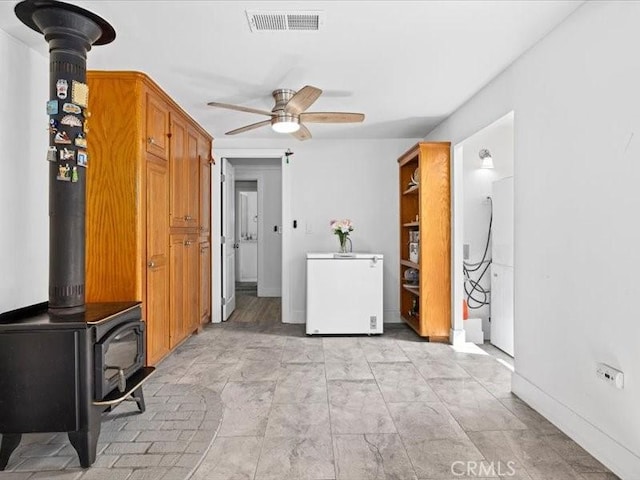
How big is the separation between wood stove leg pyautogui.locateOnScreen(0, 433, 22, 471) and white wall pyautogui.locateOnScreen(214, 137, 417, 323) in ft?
10.3

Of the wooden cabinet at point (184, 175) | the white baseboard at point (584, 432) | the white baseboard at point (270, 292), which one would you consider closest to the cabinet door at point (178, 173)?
the wooden cabinet at point (184, 175)

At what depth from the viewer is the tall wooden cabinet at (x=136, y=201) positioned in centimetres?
266

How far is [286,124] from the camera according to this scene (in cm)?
310

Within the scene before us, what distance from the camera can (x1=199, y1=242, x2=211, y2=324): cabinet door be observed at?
430 centimetres

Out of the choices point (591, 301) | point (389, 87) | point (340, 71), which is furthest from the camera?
point (389, 87)

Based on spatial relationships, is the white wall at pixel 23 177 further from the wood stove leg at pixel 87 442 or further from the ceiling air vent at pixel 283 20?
the ceiling air vent at pixel 283 20

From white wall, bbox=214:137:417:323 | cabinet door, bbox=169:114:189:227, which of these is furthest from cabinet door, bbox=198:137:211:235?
white wall, bbox=214:137:417:323

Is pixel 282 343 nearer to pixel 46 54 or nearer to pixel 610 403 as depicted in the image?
pixel 610 403

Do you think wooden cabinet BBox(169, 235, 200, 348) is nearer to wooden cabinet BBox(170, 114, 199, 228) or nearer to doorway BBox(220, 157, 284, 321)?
wooden cabinet BBox(170, 114, 199, 228)

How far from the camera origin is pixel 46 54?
2.49 meters

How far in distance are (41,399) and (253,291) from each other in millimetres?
5455

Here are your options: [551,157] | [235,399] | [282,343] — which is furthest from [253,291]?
[551,157]

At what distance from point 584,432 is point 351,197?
3341 mm

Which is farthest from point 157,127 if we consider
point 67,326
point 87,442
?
point 87,442
